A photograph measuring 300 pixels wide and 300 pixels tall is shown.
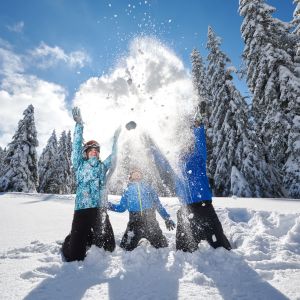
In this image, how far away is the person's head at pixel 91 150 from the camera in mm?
5531

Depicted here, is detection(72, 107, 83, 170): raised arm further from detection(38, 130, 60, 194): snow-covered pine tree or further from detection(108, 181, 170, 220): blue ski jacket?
detection(38, 130, 60, 194): snow-covered pine tree

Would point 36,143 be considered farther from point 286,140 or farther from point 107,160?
point 107,160

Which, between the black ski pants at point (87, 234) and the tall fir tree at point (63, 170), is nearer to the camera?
the black ski pants at point (87, 234)

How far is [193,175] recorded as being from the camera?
548 centimetres

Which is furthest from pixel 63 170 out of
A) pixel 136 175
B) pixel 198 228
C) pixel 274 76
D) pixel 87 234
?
pixel 198 228

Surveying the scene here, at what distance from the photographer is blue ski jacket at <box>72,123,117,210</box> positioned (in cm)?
519

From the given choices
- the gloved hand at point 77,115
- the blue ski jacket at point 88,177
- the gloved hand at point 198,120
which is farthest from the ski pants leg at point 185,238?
the gloved hand at point 77,115

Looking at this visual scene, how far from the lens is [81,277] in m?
3.89

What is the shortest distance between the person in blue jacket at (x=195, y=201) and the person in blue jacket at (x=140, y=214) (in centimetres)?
45

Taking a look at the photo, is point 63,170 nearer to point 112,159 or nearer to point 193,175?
point 112,159

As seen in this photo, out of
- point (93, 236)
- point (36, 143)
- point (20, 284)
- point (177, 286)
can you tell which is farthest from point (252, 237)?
point (36, 143)

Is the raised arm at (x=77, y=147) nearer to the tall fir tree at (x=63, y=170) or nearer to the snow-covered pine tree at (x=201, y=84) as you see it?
the snow-covered pine tree at (x=201, y=84)

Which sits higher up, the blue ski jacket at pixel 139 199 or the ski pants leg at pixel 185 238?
the blue ski jacket at pixel 139 199

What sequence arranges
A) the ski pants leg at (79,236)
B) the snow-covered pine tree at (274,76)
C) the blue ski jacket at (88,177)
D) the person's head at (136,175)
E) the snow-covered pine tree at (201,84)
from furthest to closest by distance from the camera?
the snow-covered pine tree at (201,84), the snow-covered pine tree at (274,76), the person's head at (136,175), the blue ski jacket at (88,177), the ski pants leg at (79,236)
